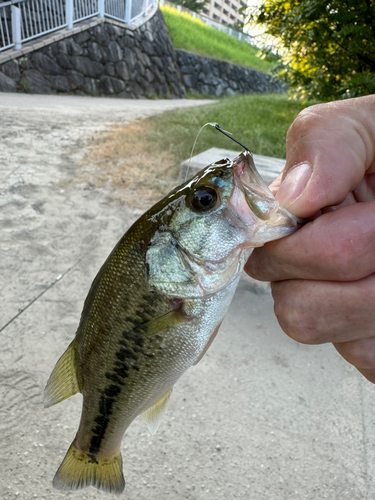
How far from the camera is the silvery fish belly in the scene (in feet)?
4.09

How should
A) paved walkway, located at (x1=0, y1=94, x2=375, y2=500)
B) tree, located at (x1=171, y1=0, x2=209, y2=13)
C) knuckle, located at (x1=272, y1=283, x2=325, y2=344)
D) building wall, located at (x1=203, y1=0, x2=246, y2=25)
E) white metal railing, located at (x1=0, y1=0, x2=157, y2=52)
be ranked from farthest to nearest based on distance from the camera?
building wall, located at (x1=203, y1=0, x2=246, y2=25) < tree, located at (x1=171, y1=0, x2=209, y2=13) < white metal railing, located at (x1=0, y1=0, x2=157, y2=52) < paved walkway, located at (x1=0, y1=94, x2=375, y2=500) < knuckle, located at (x1=272, y1=283, x2=325, y2=344)

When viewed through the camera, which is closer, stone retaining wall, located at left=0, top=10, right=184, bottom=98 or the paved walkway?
the paved walkway

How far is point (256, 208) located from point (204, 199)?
17 cm

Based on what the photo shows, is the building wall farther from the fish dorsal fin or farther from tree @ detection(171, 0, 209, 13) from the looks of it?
the fish dorsal fin

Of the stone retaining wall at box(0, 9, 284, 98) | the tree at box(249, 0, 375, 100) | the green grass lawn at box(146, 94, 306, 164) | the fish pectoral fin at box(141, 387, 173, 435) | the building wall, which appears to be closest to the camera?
the fish pectoral fin at box(141, 387, 173, 435)

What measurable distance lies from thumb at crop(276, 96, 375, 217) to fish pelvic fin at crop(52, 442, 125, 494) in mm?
1112

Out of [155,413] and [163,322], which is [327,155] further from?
[155,413]

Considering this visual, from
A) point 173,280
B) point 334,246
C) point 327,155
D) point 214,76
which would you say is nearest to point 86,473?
point 173,280

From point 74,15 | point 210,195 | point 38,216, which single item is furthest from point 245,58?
point 210,195

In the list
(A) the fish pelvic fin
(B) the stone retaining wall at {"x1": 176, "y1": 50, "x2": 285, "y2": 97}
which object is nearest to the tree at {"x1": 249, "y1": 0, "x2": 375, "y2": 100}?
(A) the fish pelvic fin

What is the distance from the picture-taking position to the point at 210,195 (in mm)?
1269

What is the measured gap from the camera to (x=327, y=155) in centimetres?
124

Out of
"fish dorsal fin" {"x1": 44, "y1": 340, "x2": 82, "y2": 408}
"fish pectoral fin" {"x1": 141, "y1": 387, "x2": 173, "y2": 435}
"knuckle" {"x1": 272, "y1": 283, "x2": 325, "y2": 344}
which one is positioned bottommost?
"fish pectoral fin" {"x1": 141, "y1": 387, "x2": 173, "y2": 435}

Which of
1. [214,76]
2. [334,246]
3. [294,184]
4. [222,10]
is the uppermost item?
[294,184]
